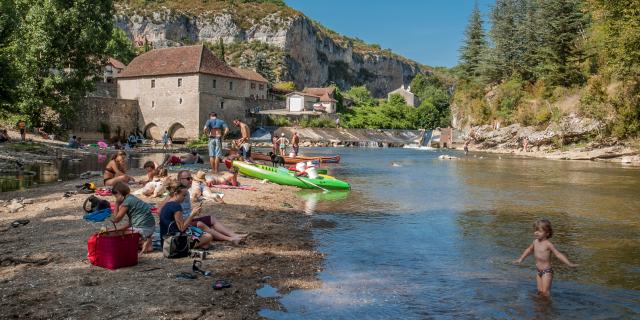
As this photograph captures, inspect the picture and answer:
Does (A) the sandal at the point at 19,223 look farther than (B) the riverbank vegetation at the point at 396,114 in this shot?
No

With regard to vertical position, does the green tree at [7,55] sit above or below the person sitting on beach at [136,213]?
above

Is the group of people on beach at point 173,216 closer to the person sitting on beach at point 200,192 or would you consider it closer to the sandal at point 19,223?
the sandal at point 19,223

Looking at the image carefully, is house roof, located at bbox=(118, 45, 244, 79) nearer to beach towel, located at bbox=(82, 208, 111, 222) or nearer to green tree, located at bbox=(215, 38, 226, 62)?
green tree, located at bbox=(215, 38, 226, 62)

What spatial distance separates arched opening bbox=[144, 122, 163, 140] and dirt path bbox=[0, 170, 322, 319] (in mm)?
48913

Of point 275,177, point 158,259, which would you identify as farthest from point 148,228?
point 275,177

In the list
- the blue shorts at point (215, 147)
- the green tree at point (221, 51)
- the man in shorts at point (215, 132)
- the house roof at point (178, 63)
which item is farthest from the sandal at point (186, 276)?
the green tree at point (221, 51)

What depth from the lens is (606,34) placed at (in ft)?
124

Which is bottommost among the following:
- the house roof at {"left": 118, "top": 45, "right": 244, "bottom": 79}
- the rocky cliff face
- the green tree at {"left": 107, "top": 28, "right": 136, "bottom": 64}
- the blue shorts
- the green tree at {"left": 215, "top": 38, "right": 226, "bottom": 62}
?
the blue shorts

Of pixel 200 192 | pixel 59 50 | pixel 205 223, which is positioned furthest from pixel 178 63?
pixel 205 223

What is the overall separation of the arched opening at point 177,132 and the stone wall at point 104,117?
4140 mm

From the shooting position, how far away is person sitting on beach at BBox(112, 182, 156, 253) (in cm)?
849

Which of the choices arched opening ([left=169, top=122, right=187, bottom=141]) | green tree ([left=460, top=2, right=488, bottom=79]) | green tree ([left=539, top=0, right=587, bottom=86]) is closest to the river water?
green tree ([left=539, top=0, right=587, bottom=86])

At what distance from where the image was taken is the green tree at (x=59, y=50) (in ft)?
123

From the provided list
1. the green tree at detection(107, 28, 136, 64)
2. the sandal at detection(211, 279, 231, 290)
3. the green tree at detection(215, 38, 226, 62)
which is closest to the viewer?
the sandal at detection(211, 279, 231, 290)
